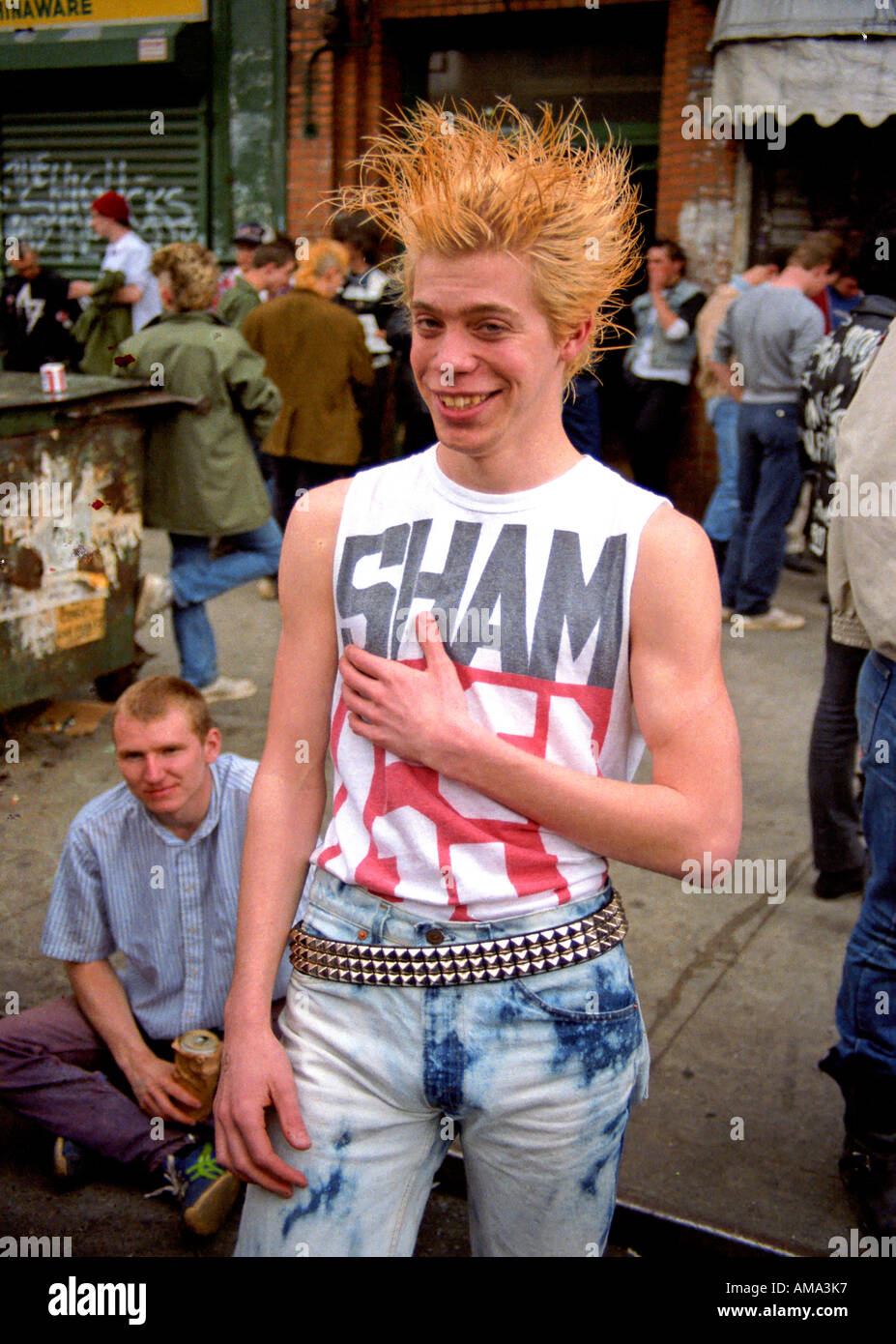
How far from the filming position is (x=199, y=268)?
5.78 m

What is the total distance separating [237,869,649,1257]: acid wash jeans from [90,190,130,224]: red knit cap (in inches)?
353

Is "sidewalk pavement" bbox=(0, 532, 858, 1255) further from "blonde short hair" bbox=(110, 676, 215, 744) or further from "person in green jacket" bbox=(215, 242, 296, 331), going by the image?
"person in green jacket" bbox=(215, 242, 296, 331)

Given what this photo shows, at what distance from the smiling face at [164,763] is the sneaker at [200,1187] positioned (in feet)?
2.45

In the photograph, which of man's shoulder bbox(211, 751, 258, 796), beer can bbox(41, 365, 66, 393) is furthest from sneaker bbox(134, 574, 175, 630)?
man's shoulder bbox(211, 751, 258, 796)

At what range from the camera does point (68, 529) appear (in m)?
5.39

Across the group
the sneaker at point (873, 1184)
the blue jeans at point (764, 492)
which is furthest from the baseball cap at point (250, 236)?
the sneaker at point (873, 1184)

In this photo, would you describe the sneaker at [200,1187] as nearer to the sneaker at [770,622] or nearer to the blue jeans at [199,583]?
the blue jeans at [199,583]

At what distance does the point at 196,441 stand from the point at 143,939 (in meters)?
3.20

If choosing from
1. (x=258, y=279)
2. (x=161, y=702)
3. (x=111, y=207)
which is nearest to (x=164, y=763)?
(x=161, y=702)

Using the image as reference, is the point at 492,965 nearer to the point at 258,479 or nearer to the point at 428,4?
the point at 258,479

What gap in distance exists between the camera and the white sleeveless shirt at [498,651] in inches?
63.8

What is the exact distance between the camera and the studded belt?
1618 millimetres

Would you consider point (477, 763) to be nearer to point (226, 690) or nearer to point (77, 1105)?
point (77, 1105)

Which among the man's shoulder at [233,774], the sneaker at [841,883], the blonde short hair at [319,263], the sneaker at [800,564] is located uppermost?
the blonde short hair at [319,263]
